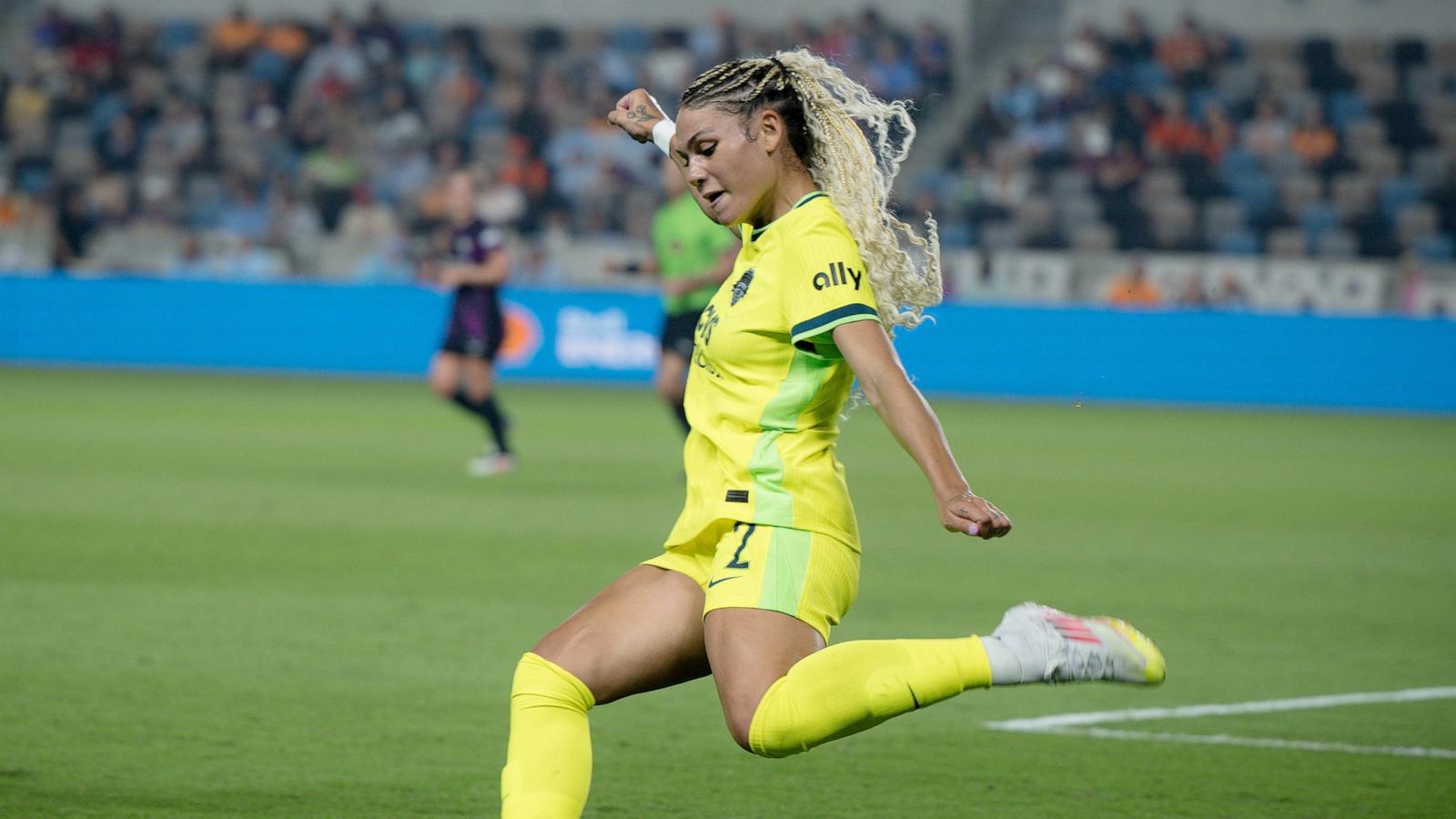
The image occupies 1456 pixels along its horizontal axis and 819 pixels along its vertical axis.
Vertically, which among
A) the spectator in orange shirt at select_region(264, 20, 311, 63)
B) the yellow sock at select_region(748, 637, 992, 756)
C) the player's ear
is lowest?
the yellow sock at select_region(748, 637, 992, 756)

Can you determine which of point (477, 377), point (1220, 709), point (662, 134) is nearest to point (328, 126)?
point (477, 377)

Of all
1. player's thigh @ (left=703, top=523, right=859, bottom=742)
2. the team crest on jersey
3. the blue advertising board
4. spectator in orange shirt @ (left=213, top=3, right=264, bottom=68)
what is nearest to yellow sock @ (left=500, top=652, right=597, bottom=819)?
player's thigh @ (left=703, top=523, right=859, bottom=742)

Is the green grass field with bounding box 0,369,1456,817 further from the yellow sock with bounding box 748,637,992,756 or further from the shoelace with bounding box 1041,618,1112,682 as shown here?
the shoelace with bounding box 1041,618,1112,682

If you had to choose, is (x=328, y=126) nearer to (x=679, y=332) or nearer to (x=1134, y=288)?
(x=1134, y=288)

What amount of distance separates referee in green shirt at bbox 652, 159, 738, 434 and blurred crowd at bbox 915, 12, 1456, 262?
11810mm

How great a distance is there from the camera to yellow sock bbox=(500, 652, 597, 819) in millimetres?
3850

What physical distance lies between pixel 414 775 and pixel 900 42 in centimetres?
2439

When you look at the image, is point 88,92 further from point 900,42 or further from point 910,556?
point 910,556

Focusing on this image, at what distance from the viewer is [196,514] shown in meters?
11.2

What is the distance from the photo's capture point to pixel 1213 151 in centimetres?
2586

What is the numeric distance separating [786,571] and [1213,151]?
914 inches

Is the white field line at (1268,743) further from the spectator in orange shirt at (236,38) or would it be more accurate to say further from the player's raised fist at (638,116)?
the spectator in orange shirt at (236,38)

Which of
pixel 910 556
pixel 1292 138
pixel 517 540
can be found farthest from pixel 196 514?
pixel 1292 138

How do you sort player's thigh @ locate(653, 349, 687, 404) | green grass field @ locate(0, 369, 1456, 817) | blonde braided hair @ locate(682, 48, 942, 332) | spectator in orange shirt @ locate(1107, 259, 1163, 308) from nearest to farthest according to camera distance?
blonde braided hair @ locate(682, 48, 942, 332), green grass field @ locate(0, 369, 1456, 817), player's thigh @ locate(653, 349, 687, 404), spectator in orange shirt @ locate(1107, 259, 1163, 308)
